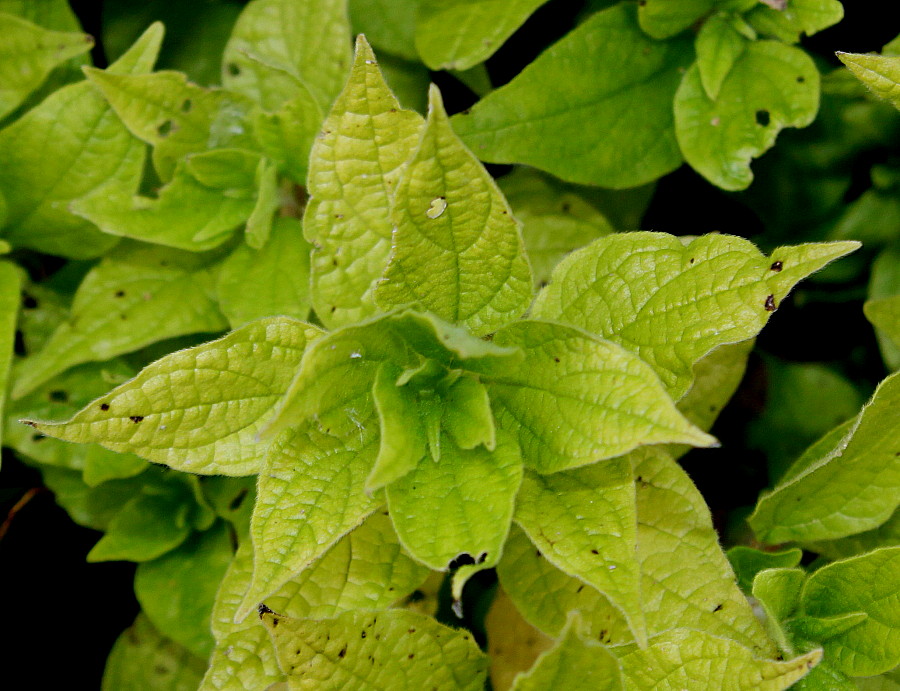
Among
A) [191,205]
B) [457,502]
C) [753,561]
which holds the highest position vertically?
[191,205]

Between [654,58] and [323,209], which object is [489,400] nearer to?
[323,209]

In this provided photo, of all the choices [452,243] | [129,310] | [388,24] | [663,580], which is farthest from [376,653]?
[388,24]

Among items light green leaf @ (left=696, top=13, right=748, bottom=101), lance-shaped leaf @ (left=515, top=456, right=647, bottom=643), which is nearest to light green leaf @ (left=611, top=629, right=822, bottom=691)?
lance-shaped leaf @ (left=515, top=456, right=647, bottom=643)

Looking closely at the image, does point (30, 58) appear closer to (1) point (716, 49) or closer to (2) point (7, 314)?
(2) point (7, 314)

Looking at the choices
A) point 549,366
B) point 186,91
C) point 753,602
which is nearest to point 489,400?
point 549,366

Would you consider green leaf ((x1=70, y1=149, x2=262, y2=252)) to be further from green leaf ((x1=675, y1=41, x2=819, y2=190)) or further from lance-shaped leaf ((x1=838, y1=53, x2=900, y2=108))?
lance-shaped leaf ((x1=838, y1=53, x2=900, y2=108))
